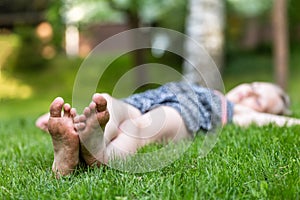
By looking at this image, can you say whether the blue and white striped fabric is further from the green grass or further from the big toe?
the big toe

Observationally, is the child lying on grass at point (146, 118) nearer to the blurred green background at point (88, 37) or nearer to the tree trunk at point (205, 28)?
the tree trunk at point (205, 28)

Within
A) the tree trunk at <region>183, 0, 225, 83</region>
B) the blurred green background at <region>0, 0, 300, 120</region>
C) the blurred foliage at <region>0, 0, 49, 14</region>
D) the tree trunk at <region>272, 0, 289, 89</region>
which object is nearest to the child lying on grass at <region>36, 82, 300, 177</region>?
the tree trunk at <region>183, 0, 225, 83</region>

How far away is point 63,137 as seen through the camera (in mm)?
1886

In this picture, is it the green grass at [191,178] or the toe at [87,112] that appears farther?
the toe at [87,112]

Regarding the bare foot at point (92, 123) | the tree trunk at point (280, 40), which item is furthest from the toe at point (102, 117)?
the tree trunk at point (280, 40)

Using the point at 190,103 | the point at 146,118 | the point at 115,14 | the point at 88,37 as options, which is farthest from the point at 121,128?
the point at 88,37

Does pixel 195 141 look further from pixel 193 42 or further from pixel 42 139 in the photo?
pixel 193 42

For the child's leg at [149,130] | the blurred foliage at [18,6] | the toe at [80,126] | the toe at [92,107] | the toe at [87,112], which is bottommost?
the blurred foliage at [18,6]

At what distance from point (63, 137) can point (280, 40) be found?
6.68 m

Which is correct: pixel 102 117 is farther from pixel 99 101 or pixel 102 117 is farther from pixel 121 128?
pixel 121 128

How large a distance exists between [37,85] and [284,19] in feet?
25.5

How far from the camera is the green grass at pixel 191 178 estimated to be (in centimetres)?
158

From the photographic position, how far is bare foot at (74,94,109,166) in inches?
74.1

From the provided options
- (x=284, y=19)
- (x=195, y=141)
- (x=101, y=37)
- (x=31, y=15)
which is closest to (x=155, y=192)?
(x=195, y=141)
